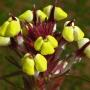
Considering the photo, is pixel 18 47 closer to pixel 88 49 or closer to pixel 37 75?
pixel 37 75

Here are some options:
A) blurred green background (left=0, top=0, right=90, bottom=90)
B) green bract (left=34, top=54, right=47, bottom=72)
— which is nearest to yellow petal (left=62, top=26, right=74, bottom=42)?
green bract (left=34, top=54, right=47, bottom=72)

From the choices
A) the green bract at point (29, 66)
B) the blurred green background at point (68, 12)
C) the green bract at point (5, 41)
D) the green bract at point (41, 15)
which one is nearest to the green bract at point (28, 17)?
the green bract at point (41, 15)

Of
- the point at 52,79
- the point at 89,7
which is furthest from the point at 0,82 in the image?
the point at 52,79

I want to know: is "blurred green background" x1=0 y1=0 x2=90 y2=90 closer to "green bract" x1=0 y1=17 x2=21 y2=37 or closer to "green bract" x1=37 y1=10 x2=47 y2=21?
"green bract" x1=37 y1=10 x2=47 y2=21

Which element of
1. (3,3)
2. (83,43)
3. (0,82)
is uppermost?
(83,43)

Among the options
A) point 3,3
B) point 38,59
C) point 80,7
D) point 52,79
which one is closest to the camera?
point 38,59

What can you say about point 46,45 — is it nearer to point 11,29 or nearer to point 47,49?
point 47,49
